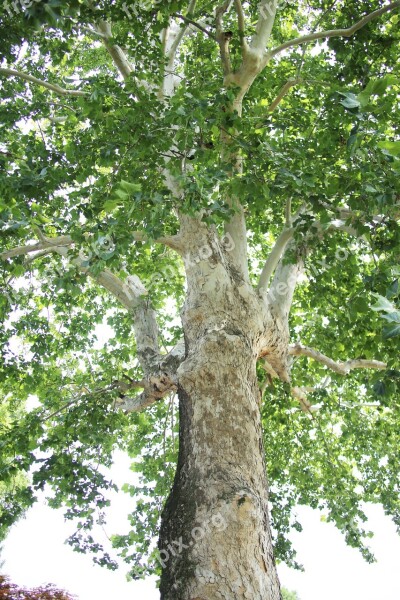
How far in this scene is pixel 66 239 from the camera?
508 cm

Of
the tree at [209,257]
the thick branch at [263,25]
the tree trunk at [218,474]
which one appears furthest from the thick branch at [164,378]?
the thick branch at [263,25]

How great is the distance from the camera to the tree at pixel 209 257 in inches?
119

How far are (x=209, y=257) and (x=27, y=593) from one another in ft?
21.9

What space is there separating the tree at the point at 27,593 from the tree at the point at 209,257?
163cm

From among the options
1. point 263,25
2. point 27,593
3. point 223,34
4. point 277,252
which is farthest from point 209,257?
point 27,593

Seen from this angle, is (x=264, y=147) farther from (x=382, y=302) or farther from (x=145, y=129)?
(x=382, y=302)

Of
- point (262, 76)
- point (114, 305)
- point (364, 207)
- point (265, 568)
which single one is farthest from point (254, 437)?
point (114, 305)

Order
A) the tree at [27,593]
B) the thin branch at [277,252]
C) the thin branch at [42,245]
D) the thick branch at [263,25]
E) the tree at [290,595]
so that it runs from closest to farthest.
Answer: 1. the thin branch at [42,245]
2. the thin branch at [277,252]
3. the thick branch at [263,25]
4. the tree at [27,593]
5. the tree at [290,595]

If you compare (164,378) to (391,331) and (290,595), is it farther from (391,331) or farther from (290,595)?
(290,595)

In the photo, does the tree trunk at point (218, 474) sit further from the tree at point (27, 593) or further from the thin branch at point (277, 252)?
the tree at point (27, 593)

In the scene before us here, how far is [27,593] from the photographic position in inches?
308

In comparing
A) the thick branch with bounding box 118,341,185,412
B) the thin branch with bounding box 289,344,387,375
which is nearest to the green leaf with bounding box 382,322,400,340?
the thick branch with bounding box 118,341,185,412

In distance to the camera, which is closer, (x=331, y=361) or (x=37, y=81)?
(x=37, y=81)

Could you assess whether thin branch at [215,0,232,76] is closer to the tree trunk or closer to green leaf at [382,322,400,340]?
the tree trunk
